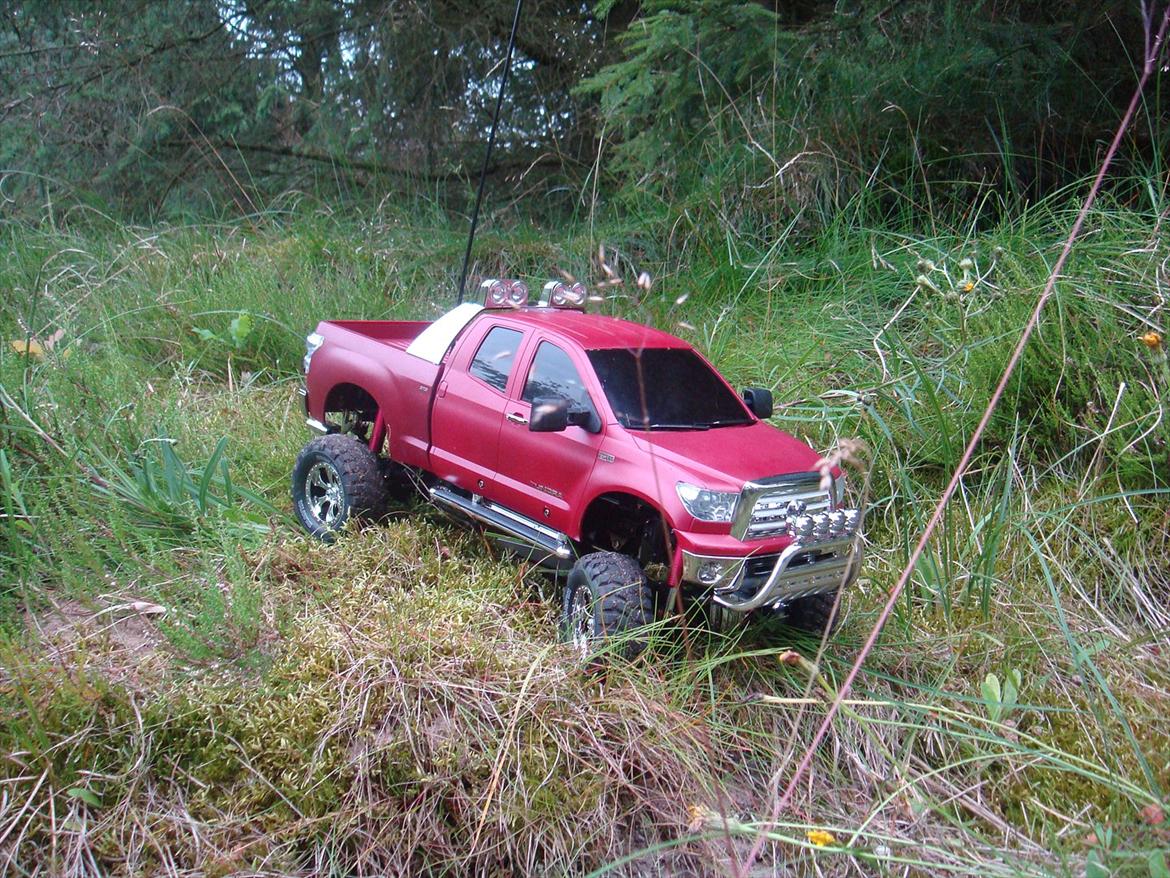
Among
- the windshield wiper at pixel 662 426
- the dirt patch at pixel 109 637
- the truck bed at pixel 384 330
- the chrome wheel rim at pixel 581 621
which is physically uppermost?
the truck bed at pixel 384 330

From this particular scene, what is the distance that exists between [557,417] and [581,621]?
2.81 feet

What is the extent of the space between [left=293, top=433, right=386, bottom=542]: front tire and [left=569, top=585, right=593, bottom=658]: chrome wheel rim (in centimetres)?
141

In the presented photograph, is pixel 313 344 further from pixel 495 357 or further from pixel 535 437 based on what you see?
pixel 535 437

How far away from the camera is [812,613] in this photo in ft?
14.4

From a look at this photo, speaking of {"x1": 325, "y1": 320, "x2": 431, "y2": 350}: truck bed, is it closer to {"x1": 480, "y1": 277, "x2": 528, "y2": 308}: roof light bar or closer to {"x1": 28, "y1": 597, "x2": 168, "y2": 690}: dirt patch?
{"x1": 480, "y1": 277, "x2": 528, "y2": 308}: roof light bar

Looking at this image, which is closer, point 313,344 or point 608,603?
point 608,603

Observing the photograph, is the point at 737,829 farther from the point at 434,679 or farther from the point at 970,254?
the point at 970,254

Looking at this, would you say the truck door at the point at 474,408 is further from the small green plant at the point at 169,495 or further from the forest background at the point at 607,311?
the small green plant at the point at 169,495

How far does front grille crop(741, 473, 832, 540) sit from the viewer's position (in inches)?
153

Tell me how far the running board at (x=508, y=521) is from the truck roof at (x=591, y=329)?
2.85 feet

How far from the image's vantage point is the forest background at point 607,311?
11.4 feet

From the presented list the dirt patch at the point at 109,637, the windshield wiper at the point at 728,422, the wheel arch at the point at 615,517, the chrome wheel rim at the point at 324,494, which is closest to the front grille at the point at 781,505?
the wheel arch at the point at 615,517

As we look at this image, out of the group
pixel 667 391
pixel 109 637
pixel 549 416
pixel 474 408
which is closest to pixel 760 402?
pixel 667 391

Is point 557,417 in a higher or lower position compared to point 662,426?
higher
